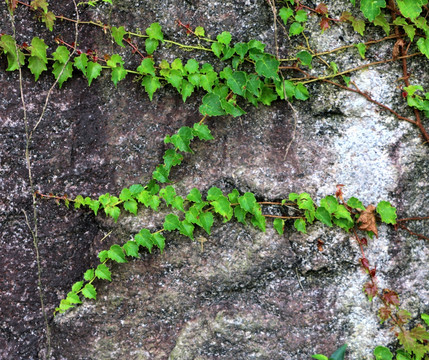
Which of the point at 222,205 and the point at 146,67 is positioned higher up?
the point at 146,67

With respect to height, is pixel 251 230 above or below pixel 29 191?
below

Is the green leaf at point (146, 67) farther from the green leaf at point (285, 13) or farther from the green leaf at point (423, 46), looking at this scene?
the green leaf at point (423, 46)

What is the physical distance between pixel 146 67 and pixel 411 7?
1.15 meters

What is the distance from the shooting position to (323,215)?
6.19ft

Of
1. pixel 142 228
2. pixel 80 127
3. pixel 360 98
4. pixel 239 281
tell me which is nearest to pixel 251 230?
pixel 239 281

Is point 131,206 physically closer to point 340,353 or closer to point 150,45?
point 150,45

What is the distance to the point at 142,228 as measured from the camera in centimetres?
195

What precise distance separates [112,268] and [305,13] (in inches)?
55.8

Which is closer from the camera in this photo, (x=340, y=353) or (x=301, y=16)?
(x=340, y=353)

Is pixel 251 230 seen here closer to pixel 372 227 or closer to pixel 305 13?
pixel 372 227

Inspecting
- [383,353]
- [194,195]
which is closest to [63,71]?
[194,195]

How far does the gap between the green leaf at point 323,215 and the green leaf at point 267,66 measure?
23.6 inches

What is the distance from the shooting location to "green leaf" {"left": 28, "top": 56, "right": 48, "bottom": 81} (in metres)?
1.88

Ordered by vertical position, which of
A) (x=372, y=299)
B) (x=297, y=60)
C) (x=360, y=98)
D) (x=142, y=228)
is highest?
(x=297, y=60)
